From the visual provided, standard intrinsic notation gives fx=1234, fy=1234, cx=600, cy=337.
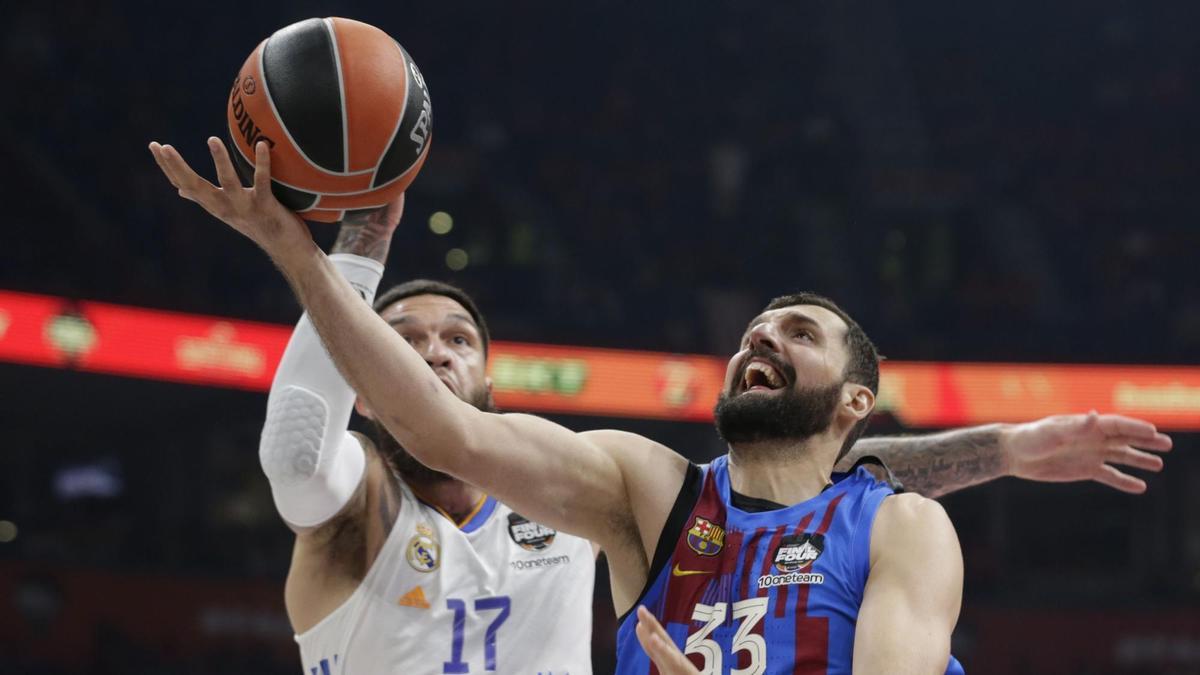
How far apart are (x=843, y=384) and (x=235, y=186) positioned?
1.54 meters

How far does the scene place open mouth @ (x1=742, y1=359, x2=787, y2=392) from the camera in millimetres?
2986

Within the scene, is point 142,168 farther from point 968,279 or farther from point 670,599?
point 670,599

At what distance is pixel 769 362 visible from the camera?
2998 mm

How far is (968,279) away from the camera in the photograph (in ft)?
55.5

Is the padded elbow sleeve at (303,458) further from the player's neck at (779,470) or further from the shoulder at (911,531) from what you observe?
the shoulder at (911,531)

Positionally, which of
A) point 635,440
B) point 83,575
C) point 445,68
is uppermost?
point 445,68

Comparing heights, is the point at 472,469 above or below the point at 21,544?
below

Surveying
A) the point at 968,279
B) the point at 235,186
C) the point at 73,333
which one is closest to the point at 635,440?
the point at 235,186

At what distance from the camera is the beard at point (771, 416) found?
288 centimetres

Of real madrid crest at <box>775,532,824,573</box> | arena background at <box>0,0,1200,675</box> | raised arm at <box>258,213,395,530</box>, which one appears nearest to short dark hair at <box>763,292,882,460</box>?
real madrid crest at <box>775,532,824,573</box>

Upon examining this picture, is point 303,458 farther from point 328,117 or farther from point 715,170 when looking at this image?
point 715,170

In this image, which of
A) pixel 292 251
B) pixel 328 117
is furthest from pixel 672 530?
pixel 328 117

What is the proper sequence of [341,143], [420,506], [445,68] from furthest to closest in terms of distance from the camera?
[445,68], [420,506], [341,143]

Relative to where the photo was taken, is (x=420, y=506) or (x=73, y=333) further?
(x=73, y=333)
